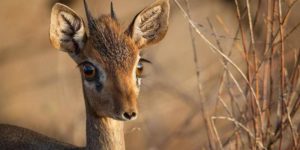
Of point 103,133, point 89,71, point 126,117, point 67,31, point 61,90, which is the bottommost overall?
point 61,90

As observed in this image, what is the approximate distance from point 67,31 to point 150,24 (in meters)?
0.41

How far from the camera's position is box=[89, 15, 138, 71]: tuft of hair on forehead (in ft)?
16.4

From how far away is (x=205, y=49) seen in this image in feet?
27.9

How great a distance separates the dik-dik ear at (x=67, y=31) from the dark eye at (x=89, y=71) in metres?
0.15

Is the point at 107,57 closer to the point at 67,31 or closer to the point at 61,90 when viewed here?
the point at 67,31

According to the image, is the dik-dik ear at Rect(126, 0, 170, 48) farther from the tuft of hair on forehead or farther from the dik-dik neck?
the dik-dik neck

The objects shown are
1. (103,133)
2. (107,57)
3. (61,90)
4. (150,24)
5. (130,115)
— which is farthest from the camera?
(61,90)

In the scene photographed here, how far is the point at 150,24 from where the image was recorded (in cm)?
531

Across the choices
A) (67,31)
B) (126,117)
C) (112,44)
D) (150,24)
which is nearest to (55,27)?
(67,31)

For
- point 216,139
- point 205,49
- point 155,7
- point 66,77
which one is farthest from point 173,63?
point 155,7

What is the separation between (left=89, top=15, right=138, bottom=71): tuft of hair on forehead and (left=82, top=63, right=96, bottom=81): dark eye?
0.07 m

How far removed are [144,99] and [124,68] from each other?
2.97 meters

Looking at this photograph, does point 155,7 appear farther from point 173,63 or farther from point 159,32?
point 173,63

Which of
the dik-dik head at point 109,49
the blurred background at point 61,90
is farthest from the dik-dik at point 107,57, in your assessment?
the blurred background at point 61,90
